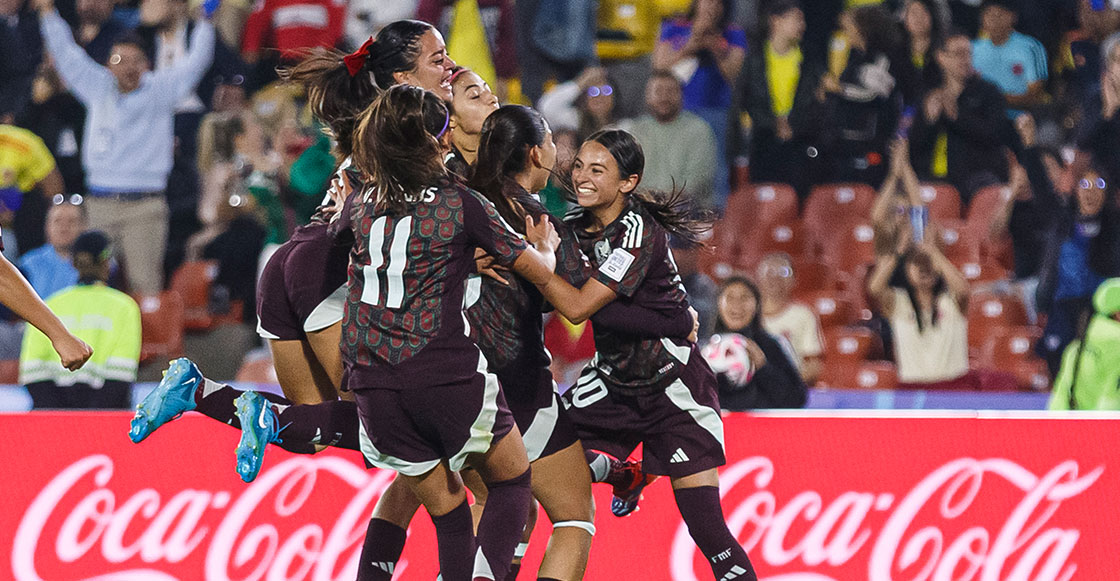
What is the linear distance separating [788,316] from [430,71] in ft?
11.4

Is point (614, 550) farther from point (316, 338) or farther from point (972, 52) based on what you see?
point (972, 52)

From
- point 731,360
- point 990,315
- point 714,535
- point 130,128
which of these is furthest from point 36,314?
point 990,315

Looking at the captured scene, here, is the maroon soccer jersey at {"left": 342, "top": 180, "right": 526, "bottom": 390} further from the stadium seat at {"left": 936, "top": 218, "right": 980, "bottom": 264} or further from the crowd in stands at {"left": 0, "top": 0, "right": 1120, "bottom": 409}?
the stadium seat at {"left": 936, "top": 218, "right": 980, "bottom": 264}

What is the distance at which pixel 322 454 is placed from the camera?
16.2ft

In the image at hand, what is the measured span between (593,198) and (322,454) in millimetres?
1589

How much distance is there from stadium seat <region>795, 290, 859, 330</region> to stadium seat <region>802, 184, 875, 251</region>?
1.36 ft

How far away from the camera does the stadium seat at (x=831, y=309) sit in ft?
24.2

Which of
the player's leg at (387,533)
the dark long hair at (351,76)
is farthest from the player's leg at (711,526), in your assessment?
the dark long hair at (351,76)

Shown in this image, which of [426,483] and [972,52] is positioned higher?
[972,52]

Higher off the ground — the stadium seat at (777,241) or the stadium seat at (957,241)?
the stadium seat at (957,241)

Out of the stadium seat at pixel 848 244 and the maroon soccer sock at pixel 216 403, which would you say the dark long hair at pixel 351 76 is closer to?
the maroon soccer sock at pixel 216 403

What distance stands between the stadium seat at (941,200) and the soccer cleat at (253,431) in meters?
4.87

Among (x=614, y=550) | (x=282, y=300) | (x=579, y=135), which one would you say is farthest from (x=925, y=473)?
(x=579, y=135)

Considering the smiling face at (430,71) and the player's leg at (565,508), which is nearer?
the player's leg at (565,508)
